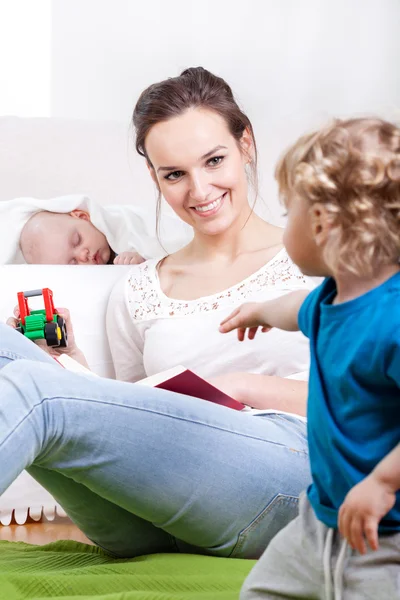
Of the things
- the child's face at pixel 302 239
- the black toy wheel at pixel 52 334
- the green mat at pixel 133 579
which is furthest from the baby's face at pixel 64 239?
the child's face at pixel 302 239

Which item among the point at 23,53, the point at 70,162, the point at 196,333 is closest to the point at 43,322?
the point at 196,333

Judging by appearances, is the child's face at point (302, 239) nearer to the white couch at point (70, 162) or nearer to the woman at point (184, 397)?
the woman at point (184, 397)

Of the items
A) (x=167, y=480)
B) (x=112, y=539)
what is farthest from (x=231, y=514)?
(x=112, y=539)

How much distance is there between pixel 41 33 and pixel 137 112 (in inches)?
43.9

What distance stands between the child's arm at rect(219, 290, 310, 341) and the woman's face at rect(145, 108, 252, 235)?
1.92ft

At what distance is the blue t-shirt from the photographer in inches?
26.8

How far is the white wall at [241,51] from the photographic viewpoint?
8.28ft

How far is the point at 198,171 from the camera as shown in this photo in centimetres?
147

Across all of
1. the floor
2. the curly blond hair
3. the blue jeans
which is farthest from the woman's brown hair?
the curly blond hair

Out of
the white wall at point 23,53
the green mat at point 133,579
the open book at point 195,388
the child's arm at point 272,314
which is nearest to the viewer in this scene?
the child's arm at point 272,314

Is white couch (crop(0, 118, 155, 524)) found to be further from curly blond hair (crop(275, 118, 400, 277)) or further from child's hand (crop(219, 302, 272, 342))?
curly blond hair (crop(275, 118, 400, 277))

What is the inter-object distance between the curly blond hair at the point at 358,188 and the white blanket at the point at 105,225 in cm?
106

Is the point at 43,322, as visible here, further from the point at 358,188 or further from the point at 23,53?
the point at 23,53

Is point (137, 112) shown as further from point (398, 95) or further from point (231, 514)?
point (398, 95)
